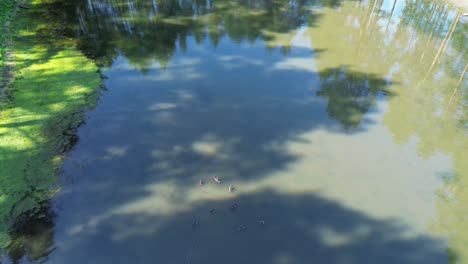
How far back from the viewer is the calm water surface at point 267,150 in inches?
215

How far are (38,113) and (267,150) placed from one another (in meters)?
5.71

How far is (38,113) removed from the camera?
300 inches

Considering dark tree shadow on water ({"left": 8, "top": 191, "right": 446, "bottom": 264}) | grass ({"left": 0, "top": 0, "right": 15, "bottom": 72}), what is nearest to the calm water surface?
dark tree shadow on water ({"left": 8, "top": 191, "right": 446, "bottom": 264})

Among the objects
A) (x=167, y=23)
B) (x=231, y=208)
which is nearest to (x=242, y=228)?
(x=231, y=208)

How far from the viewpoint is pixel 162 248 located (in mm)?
5305

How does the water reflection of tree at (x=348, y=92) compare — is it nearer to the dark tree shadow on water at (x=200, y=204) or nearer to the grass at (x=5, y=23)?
the dark tree shadow on water at (x=200, y=204)

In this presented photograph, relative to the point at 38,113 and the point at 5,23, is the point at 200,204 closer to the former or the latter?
the point at 38,113

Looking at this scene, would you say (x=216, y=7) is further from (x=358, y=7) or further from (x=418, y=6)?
(x=418, y=6)

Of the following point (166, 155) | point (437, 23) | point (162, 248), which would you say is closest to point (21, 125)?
point (166, 155)

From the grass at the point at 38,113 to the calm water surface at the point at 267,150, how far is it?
430 mm

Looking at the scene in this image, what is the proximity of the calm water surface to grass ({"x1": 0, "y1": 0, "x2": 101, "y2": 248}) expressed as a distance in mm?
430

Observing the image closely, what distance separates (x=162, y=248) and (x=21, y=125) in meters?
4.73

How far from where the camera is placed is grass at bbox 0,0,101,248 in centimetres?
583

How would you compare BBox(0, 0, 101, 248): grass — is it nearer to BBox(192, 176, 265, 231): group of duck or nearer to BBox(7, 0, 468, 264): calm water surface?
BBox(7, 0, 468, 264): calm water surface
